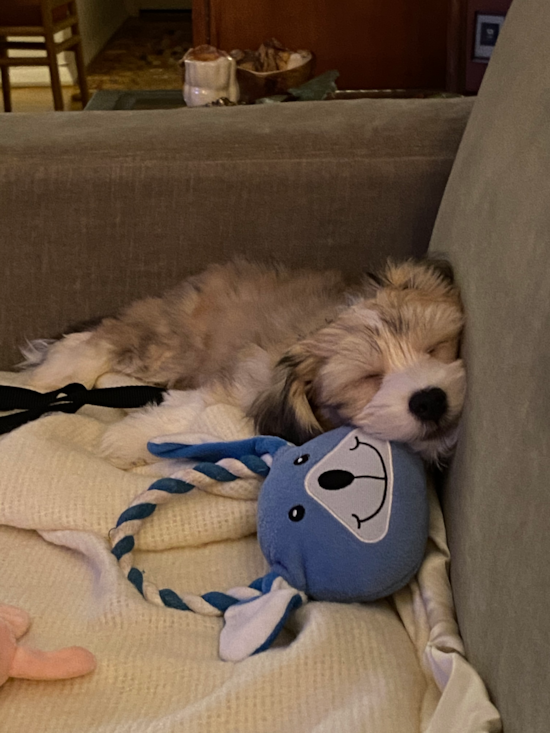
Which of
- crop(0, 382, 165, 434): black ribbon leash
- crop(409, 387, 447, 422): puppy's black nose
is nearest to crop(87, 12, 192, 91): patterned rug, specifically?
crop(0, 382, 165, 434): black ribbon leash

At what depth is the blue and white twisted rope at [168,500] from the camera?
100cm

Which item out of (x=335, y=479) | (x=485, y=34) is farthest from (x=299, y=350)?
(x=485, y=34)

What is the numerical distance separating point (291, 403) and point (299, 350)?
0.33 ft

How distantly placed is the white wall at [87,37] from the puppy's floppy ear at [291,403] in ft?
15.2

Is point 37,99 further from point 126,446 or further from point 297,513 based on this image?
point 297,513

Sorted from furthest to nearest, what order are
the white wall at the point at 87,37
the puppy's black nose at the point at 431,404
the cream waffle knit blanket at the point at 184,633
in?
the white wall at the point at 87,37, the puppy's black nose at the point at 431,404, the cream waffle knit blanket at the point at 184,633

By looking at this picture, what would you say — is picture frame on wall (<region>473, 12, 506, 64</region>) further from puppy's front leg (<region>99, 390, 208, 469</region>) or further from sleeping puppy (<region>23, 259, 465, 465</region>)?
puppy's front leg (<region>99, 390, 208, 469</region>)

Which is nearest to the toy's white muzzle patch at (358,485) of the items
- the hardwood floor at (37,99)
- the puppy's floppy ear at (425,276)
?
the puppy's floppy ear at (425,276)

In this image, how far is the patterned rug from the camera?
17.7 ft

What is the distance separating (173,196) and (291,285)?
0.30 metres

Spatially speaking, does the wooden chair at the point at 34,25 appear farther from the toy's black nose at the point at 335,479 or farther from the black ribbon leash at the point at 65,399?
the toy's black nose at the point at 335,479

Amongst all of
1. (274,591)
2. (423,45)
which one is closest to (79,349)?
(274,591)

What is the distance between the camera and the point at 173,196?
1.55 metres

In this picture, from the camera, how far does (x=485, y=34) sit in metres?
2.40
